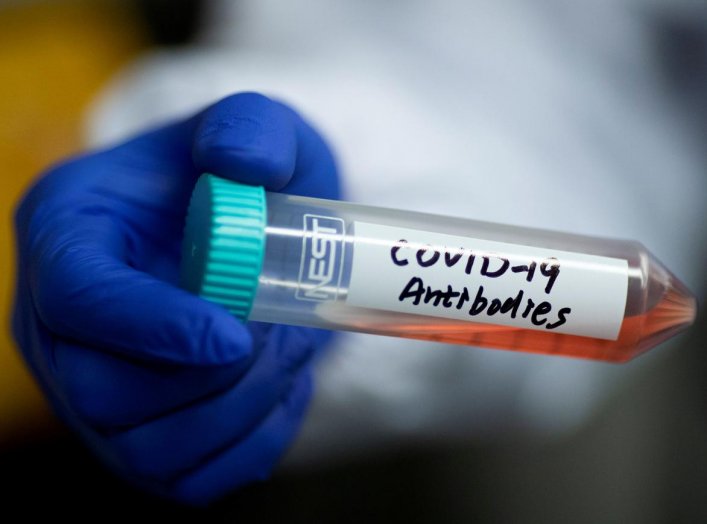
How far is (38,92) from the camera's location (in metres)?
1.02

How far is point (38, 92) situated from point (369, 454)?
0.73 meters

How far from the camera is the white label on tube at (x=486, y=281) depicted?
1.63 feet

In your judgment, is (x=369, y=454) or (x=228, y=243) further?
(x=369, y=454)

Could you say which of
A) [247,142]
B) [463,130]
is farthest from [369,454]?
[247,142]

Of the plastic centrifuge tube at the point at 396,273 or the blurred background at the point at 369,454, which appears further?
the blurred background at the point at 369,454

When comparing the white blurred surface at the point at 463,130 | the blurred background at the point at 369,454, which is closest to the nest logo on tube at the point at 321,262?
the white blurred surface at the point at 463,130

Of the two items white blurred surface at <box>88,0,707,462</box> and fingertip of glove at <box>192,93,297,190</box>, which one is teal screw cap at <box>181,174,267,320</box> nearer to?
fingertip of glove at <box>192,93,297,190</box>

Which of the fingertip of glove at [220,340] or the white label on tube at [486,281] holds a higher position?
the white label on tube at [486,281]

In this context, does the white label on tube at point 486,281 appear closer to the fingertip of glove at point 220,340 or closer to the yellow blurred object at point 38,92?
the fingertip of glove at point 220,340

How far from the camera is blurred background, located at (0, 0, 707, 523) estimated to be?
3.11 ft

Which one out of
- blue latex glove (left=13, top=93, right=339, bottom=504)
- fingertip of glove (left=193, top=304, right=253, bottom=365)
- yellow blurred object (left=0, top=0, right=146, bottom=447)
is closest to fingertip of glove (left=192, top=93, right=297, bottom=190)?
blue latex glove (left=13, top=93, right=339, bottom=504)

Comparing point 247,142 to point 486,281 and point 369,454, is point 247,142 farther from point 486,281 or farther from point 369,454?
point 369,454

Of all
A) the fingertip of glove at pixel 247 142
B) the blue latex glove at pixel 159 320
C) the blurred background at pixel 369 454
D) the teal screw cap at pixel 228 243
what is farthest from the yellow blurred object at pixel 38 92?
the teal screw cap at pixel 228 243

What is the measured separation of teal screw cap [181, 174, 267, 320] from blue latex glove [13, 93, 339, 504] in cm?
1
